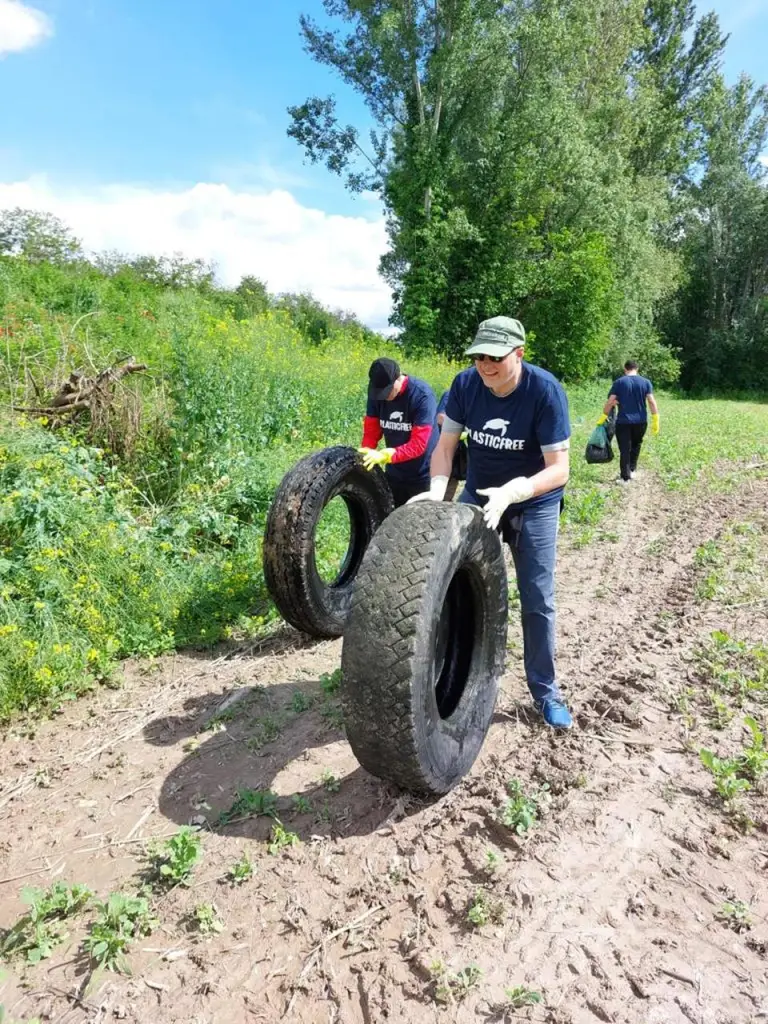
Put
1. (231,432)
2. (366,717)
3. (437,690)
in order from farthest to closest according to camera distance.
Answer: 1. (231,432)
2. (437,690)
3. (366,717)

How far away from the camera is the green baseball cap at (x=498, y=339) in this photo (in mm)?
2863

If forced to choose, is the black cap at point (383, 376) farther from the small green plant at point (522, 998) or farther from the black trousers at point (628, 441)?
the black trousers at point (628, 441)

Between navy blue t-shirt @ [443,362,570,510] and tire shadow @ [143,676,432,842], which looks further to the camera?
navy blue t-shirt @ [443,362,570,510]

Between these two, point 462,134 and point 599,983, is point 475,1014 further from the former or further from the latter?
point 462,134

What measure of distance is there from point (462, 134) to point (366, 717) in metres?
23.1

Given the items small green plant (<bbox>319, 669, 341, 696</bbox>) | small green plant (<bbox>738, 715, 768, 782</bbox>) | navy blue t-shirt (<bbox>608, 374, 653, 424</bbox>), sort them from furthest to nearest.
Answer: navy blue t-shirt (<bbox>608, 374, 653, 424</bbox>) → small green plant (<bbox>319, 669, 341, 696</bbox>) → small green plant (<bbox>738, 715, 768, 782</bbox>)

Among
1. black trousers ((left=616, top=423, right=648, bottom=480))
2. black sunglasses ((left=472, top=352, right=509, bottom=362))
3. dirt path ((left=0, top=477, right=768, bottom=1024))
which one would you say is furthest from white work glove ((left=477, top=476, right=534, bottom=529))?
black trousers ((left=616, top=423, right=648, bottom=480))

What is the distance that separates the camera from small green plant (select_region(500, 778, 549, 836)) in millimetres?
2641

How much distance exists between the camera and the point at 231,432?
22.8 ft

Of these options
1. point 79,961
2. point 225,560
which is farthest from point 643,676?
point 225,560

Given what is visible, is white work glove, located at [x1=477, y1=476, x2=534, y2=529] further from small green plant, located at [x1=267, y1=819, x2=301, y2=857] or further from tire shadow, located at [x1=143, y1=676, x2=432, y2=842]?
small green plant, located at [x1=267, y1=819, x2=301, y2=857]

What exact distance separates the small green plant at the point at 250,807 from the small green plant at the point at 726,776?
2010mm

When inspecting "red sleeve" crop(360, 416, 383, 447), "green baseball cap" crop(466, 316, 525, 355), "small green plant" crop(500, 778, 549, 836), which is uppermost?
"green baseball cap" crop(466, 316, 525, 355)

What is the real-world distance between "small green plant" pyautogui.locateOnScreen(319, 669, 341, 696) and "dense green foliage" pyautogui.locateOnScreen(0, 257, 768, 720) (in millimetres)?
1023
